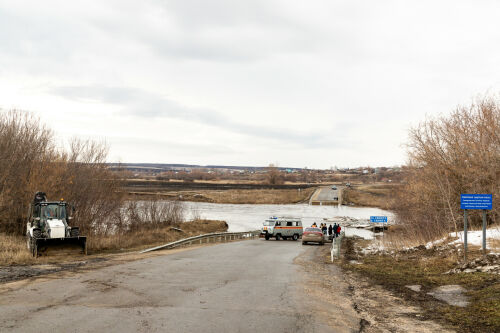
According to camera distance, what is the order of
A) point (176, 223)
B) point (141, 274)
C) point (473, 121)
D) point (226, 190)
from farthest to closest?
point (226, 190) < point (176, 223) < point (473, 121) < point (141, 274)

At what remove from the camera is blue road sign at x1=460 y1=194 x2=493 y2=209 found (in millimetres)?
14805

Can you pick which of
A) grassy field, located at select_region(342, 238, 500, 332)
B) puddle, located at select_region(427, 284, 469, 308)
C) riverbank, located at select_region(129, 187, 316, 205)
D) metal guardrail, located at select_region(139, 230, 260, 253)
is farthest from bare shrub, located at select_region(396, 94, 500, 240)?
riverbank, located at select_region(129, 187, 316, 205)

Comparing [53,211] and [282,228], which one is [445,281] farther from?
[282,228]

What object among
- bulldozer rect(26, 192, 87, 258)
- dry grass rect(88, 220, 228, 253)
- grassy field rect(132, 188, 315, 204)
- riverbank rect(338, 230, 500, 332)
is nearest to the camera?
riverbank rect(338, 230, 500, 332)

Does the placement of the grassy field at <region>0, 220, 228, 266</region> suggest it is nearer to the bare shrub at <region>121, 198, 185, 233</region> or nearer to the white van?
the bare shrub at <region>121, 198, 185, 233</region>

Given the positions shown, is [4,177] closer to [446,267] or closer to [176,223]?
[176,223]

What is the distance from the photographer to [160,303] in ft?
34.0

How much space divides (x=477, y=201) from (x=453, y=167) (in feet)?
38.3

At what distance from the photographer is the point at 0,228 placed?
30.9 m

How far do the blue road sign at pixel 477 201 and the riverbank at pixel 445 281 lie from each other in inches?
66.7

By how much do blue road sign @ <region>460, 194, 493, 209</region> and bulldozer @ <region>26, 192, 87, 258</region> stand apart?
1786 centimetres

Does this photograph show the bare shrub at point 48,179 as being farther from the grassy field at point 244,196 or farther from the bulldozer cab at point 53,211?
the grassy field at point 244,196

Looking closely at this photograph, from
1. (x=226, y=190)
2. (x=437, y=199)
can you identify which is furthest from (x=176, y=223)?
(x=226, y=190)

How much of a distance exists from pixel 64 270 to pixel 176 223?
36.1m
